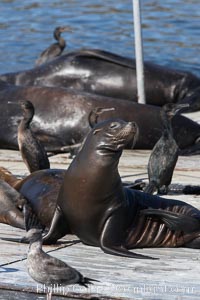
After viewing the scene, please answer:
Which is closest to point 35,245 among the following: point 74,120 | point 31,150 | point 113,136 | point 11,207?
point 113,136

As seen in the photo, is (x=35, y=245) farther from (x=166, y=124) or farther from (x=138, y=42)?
(x=138, y=42)

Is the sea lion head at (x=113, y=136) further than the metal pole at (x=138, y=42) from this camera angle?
No

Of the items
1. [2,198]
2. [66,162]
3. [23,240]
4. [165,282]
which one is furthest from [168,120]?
[165,282]

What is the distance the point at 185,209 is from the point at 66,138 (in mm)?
4370

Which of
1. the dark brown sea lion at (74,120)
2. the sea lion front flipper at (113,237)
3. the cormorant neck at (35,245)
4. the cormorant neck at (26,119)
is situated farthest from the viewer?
the dark brown sea lion at (74,120)

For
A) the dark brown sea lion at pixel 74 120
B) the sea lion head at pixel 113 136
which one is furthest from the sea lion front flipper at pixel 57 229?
the dark brown sea lion at pixel 74 120

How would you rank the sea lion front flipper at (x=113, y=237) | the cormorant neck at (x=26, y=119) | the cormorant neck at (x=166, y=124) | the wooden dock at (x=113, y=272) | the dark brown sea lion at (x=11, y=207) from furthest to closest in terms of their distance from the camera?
the cormorant neck at (x=26, y=119)
the cormorant neck at (x=166, y=124)
the dark brown sea lion at (x=11, y=207)
the sea lion front flipper at (x=113, y=237)
the wooden dock at (x=113, y=272)

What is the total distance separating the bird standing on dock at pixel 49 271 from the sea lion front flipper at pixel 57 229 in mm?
1074

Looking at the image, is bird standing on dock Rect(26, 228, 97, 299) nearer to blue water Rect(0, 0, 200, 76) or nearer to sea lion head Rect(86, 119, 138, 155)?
sea lion head Rect(86, 119, 138, 155)

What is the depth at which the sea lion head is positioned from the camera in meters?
7.82

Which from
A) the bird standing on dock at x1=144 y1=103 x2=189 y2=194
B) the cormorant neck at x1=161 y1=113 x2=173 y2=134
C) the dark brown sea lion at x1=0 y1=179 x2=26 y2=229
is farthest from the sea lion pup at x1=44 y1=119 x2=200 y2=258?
the cormorant neck at x1=161 y1=113 x2=173 y2=134

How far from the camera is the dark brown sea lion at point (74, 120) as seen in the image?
1238cm

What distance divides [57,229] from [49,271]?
125cm

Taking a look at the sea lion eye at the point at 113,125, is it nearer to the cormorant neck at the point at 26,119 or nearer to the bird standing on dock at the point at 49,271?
the bird standing on dock at the point at 49,271
